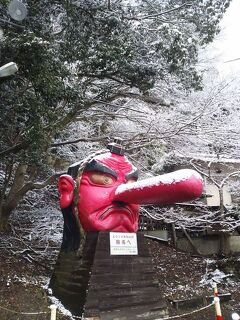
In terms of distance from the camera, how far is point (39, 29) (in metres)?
7.05

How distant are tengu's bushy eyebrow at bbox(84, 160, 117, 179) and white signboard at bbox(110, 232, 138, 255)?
3.60 feet

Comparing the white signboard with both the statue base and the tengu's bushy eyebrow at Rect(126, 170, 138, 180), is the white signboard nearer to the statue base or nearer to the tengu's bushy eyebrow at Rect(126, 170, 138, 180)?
the statue base

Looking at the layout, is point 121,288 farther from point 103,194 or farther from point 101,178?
point 101,178

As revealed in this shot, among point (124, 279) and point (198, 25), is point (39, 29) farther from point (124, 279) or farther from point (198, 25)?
point (124, 279)

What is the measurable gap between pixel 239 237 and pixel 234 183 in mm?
2301

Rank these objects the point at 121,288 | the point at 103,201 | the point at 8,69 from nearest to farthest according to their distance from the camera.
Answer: the point at 8,69 → the point at 121,288 → the point at 103,201

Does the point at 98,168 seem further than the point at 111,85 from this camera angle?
No

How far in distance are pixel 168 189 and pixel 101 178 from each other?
1767 mm

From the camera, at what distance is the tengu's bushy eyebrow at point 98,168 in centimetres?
696

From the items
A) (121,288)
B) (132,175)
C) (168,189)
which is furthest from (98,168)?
(121,288)

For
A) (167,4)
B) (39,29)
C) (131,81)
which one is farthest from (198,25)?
(39,29)

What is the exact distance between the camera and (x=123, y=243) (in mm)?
6836

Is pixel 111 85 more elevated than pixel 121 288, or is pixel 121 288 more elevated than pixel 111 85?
pixel 111 85

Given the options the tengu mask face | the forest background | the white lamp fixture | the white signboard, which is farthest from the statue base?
the white lamp fixture
